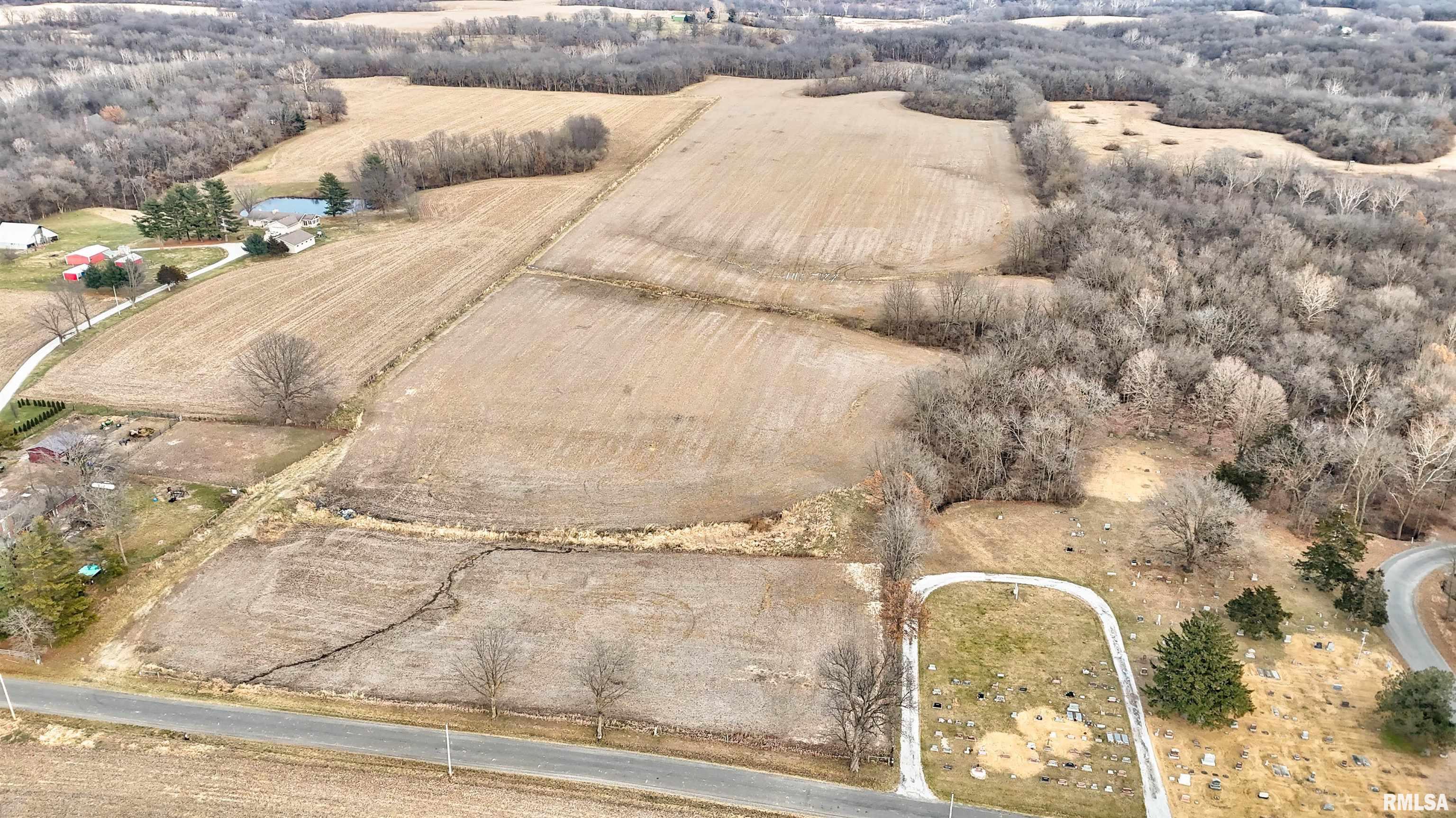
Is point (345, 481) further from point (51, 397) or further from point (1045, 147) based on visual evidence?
point (1045, 147)

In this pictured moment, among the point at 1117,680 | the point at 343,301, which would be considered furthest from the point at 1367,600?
Answer: the point at 343,301

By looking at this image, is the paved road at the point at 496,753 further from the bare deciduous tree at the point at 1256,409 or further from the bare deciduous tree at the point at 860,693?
the bare deciduous tree at the point at 1256,409

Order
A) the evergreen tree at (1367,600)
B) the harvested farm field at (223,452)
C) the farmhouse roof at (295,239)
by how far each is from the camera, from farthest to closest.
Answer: the farmhouse roof at (295,239) → the harvested farm field at (223,452) → the evergreen tree at (1367,600)

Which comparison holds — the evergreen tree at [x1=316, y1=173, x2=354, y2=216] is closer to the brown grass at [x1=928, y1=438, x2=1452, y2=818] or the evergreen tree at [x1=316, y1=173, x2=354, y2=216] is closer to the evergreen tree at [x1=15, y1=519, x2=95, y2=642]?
the evergreen tree at [x1=15, y1=519, x2=95, y2=642]

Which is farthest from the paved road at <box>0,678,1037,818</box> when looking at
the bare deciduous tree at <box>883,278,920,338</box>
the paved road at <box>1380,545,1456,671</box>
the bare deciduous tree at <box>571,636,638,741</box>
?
the bare deciduous tree at <box>883,278,920,338</box>

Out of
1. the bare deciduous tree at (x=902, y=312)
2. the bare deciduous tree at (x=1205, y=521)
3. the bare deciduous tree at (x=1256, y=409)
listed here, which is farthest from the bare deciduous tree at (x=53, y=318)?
the bare deciduous tree at (x=1256, y=409)

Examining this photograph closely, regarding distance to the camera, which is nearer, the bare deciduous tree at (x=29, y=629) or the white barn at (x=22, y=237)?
the bare deciduous tree at (x=29, y=629)

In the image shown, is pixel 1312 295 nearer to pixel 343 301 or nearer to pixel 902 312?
pixel 902 312
